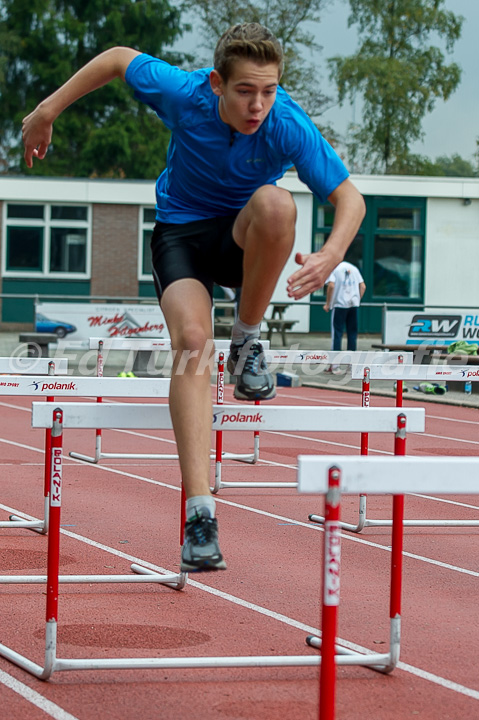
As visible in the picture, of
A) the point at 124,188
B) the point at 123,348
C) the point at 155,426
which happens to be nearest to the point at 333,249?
the point at 155,426

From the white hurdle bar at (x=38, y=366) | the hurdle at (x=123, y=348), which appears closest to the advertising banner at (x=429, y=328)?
the hurdle at (x=123, y=348)

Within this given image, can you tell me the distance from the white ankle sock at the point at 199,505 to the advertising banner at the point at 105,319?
1425 centimetres

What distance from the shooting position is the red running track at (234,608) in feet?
12.4

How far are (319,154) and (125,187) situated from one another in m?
23.0

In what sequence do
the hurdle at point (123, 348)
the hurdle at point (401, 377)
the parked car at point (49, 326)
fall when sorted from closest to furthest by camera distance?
the hurdle at point (401, 377) → the hurdle at point (123, 348) → the parked car at point (49, 326)

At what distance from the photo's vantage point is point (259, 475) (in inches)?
364

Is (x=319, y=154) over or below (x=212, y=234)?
over

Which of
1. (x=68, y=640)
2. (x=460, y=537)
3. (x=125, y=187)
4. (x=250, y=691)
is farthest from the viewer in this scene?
(x=125, y=187)

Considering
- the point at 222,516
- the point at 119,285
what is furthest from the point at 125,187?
the point at 222,516

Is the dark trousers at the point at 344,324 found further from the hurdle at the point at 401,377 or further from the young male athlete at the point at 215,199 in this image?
the young male athlete at the point at 215,199

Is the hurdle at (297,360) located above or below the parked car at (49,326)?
below

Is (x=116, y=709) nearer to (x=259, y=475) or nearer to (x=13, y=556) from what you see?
(x=13, y=556)

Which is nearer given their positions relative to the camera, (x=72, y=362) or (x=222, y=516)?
(x=222, y=516)

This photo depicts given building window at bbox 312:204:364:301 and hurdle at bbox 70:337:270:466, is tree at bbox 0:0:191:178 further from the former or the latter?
hurdle at bbox 70:337:270:466
